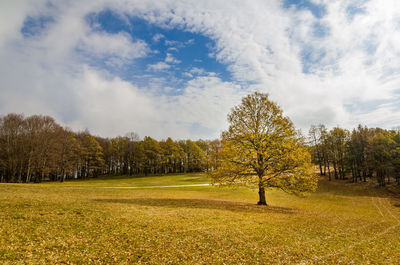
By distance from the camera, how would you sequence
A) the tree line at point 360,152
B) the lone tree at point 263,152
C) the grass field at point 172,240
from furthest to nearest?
the tree line at point 360,152
the lone tree at point 263,152
the grass field at point 172,240

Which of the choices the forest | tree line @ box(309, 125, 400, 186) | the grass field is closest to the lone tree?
Result: the forest

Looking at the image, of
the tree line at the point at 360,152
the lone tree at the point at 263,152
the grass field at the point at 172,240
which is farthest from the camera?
the tree line at the point at 360,152

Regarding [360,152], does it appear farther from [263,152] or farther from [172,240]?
[172,240]

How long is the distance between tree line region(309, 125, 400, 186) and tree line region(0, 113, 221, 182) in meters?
33.5

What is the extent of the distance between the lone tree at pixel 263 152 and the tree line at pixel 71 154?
2521 millimetres

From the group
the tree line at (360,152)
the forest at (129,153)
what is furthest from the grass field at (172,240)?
the tree line at (360,152)

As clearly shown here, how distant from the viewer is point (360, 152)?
53.0 meters

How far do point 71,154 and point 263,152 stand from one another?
60733mm

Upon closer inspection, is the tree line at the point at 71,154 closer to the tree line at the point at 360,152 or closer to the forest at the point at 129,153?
the forest at the point at 129,153

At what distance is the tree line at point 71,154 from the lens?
1807 inches

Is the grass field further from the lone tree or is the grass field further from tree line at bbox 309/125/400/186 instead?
tree line at bbox 309/125/400/186

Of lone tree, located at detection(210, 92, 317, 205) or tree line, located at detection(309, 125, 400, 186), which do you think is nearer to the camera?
lone tree, located at detection(210, 92, 317, 205)

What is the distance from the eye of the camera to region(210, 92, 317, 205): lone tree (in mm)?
21156

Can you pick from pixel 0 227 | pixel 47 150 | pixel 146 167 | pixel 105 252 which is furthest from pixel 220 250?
pixel 146 167
